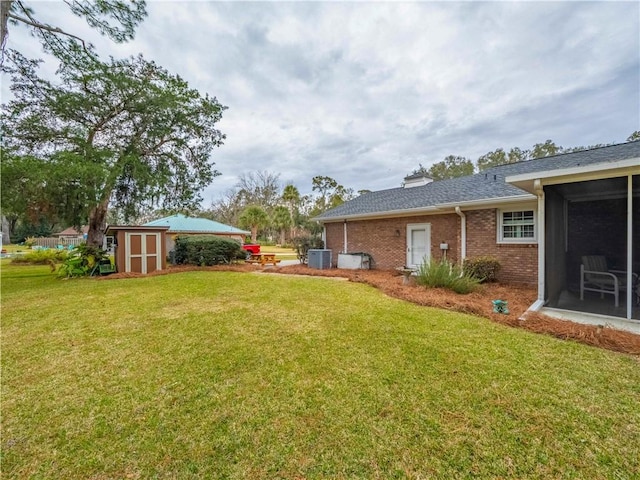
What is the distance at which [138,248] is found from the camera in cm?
1202

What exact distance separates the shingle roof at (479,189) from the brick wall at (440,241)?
538 millimetres

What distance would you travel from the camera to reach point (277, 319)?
511cm

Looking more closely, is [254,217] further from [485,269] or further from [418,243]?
[485,269]

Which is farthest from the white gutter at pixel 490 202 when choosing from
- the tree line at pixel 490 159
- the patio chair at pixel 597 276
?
the tree line at pixel 490 159

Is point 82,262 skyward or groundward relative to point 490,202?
groundward

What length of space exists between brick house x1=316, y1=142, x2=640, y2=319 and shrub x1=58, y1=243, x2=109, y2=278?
1102 cm

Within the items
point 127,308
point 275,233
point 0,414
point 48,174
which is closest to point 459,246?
point 127,308

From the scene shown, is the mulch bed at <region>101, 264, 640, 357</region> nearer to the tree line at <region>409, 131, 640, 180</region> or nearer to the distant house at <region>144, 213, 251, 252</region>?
the distant house at <region>144, 213, 251, 252</region>

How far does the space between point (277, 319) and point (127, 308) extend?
3.70 metres

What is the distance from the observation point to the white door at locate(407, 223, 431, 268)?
10328 millimetres

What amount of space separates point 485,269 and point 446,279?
5.75ft

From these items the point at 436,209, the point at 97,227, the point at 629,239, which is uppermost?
the point at 436,209

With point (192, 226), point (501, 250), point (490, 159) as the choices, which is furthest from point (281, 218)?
point (501, 250)

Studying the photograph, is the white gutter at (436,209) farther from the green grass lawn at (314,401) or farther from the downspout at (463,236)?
the green grass lawn at (314,401)
